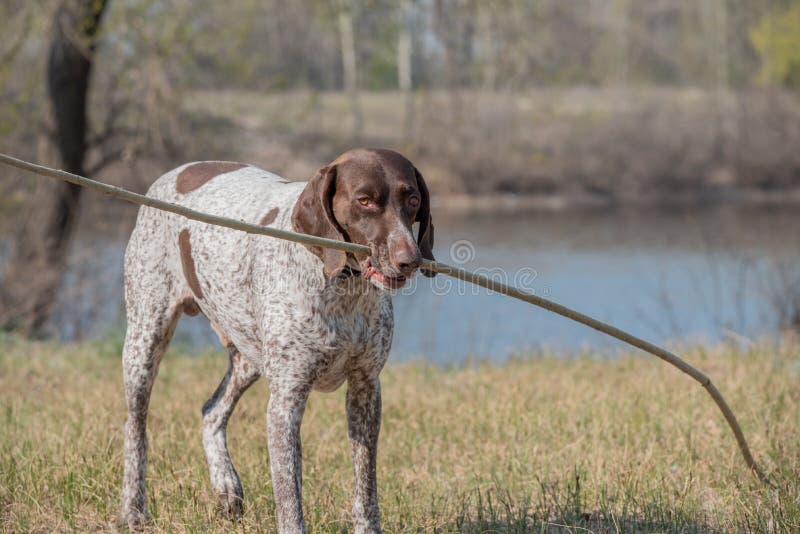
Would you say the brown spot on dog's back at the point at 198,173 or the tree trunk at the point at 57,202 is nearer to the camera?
the brown spot on dog's back at the point at 198,173

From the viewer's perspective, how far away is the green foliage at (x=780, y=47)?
1405 inches

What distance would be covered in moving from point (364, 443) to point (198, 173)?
1.56m

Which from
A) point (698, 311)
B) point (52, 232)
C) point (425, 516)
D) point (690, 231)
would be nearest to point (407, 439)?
point (425, 516)

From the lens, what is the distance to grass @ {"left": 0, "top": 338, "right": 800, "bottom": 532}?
401cm

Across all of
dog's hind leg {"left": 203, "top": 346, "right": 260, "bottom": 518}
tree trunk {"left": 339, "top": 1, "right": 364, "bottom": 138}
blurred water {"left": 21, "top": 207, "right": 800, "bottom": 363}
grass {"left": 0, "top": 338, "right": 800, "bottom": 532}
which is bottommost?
blurred water {"left": 21, "top": 207, "right": 800, "bottom": 363}

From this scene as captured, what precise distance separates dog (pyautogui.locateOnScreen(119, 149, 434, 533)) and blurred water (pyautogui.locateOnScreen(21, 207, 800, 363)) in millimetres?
4806

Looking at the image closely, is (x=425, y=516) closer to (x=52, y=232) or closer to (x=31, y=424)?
(x=31, y=424)

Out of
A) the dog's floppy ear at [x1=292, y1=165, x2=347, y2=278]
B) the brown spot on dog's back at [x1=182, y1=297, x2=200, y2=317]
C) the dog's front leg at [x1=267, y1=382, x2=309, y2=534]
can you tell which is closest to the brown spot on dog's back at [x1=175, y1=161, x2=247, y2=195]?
the brown spot on dog's back at [x1=182, y1=297, x2=200, y2=317]

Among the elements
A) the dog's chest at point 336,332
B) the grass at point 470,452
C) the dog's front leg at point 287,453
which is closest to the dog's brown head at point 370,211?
the dog's chest at point 336,332

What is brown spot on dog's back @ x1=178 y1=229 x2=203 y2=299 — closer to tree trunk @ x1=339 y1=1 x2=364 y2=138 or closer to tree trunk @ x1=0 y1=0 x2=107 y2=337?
tree trunk @ x1=0 y1=0 x2=107 y2=337

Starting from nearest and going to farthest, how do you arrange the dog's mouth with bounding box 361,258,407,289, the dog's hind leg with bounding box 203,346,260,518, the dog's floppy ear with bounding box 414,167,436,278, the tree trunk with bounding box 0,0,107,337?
the dog's mouth with bounding box 361,258,407,289 < the dog's floppy ear with bounding box 414,167,436,278 < the dog's hind leg with bounding box 203,346,260,518 < the tree trunk with bounding box 0,0,107,337

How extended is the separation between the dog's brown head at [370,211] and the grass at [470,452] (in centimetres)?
118

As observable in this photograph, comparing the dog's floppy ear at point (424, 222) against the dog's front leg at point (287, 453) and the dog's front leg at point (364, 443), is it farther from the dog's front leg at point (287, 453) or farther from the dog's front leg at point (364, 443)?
the dog's front leg at point (287, 453)

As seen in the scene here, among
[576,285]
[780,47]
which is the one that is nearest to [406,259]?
[576,285]
